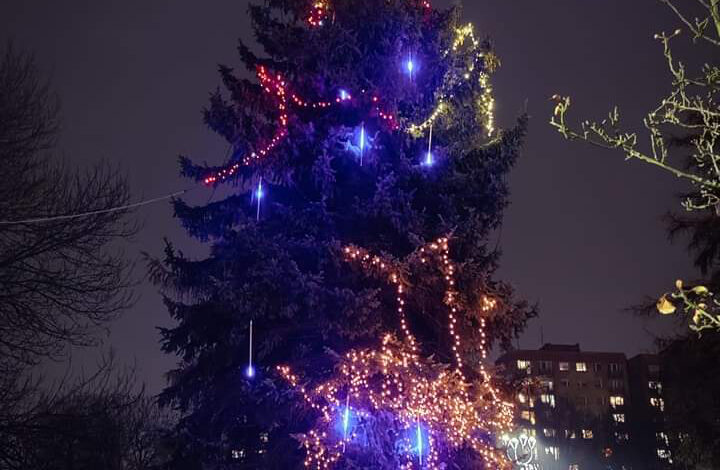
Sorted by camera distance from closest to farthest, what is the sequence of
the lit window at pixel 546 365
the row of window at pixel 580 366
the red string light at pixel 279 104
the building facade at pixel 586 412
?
the red string light at pixel 279 104 < the building facade at pixel 586 412 < the lit window at pixel 546 365 < the row of window at pixel 580 366

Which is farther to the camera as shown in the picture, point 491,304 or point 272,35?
point 272,35

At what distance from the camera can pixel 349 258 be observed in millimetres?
9562

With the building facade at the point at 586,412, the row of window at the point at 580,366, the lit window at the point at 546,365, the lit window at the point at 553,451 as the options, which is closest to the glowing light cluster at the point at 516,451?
the building facade at the point at 586,412

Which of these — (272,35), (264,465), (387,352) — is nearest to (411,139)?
(272,35)

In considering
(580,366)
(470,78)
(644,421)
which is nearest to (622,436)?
(644,421)

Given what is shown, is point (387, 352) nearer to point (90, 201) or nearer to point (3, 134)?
point (90, 201)

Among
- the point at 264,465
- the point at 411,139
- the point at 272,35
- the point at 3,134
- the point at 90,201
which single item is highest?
the point at 272,35

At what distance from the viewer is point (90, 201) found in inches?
366

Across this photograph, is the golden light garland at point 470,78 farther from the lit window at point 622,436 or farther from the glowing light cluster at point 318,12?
the lit window at point 622,436

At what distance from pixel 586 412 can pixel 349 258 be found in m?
64.6

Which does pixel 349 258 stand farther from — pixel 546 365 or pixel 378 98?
pixel 546 365

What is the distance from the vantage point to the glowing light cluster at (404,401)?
8.95 m

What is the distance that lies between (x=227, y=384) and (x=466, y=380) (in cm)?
361

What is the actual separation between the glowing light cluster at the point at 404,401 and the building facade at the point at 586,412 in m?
25.0
